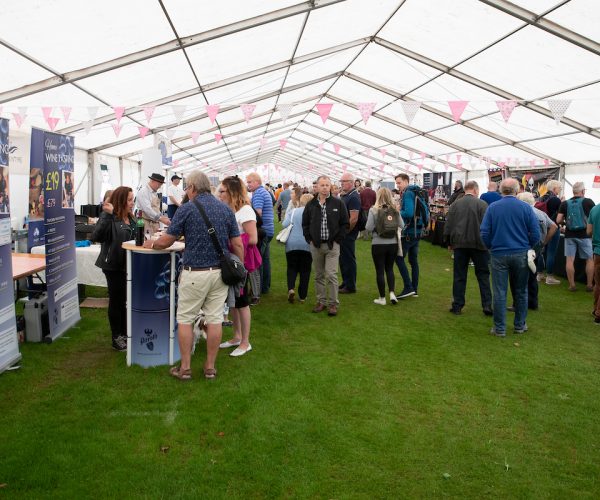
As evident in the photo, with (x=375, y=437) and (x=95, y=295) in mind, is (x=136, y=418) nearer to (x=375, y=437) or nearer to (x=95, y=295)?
(x=375, y=437)

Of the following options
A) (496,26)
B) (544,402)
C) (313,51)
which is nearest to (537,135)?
(496,26)

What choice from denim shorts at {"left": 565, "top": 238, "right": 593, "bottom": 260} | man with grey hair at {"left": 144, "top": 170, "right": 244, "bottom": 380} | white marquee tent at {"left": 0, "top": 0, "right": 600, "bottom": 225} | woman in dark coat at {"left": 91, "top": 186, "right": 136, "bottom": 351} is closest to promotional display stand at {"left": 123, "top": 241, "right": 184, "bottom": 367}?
man with grey hair at {"left": 144, "top": 170, "right": 244, "bottom": 380}

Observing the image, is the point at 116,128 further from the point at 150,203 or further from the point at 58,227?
the point at 58,227

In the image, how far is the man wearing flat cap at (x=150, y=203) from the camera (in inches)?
213

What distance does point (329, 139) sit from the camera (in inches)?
802

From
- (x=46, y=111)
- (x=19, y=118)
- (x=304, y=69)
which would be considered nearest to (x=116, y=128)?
(x=19, y=118)

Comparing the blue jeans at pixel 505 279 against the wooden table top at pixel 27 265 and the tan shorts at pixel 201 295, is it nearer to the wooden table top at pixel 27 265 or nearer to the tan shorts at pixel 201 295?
the tan shorts at pixel 201 295

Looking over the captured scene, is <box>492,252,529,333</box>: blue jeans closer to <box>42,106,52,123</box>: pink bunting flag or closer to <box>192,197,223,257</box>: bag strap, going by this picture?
<box>192,197,223,257</box>: bag strap

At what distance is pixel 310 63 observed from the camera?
10.1 m

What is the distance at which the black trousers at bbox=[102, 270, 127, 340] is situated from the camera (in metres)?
4.18

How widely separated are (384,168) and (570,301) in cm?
1610

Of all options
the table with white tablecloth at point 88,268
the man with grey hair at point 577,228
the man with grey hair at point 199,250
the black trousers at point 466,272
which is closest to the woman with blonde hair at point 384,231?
the black trousers at point 466,272

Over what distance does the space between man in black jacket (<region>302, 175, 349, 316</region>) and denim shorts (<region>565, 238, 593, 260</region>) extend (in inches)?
161

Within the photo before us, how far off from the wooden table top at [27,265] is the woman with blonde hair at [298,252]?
2787mm
